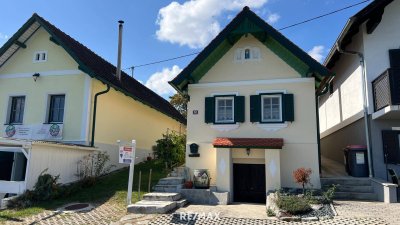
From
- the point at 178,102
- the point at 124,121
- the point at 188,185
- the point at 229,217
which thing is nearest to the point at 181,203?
the point at 188,185

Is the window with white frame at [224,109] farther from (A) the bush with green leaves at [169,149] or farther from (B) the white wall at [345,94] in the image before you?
(B) the white wall at [345,94]

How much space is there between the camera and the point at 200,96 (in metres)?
13.6

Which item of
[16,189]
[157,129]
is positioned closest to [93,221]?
[16,189]

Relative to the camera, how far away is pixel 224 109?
44.1 feet

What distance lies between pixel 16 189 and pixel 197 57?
8.42 meters

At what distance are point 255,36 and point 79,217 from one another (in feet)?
30.9

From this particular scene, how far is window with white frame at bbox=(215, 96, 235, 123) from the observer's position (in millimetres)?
13312

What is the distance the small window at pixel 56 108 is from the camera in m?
15.9

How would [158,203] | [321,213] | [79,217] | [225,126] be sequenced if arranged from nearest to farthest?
[321,213] < [79,217] < [158,203] < [225,126]

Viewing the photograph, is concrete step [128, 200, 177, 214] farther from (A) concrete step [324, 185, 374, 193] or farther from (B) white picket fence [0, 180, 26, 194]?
(A) concrete step [324, 185, 374, 193]

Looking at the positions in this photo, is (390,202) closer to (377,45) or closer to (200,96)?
(377,45)

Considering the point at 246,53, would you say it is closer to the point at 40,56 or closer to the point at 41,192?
the point at 41,192

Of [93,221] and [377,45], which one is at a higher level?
[377,45]

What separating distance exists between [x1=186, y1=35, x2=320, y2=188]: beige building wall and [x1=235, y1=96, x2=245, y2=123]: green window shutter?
0.19 m
